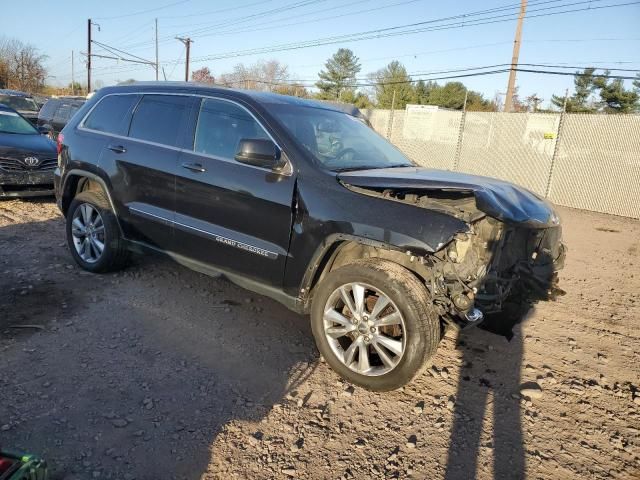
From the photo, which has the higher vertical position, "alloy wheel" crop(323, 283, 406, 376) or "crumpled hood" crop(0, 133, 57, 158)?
"crumpled hood" crop(0, 133, 57, 158)

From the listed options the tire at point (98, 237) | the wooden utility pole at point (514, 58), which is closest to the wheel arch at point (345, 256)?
the tire at point (98, 237)

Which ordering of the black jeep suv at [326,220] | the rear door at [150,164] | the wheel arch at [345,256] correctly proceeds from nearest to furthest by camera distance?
the black jeep suv at [326,220] < the wheel arch at [345,256] < the rear door at [150,164]

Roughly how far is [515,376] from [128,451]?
2.66 metres

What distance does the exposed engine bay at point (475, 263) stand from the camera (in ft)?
9.95

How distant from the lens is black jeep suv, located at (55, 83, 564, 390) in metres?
3.06

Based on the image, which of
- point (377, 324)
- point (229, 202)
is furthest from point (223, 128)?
point (377, 324)

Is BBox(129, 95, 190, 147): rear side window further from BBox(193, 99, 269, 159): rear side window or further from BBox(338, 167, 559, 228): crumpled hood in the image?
BBox(338, 167, 559, 228): crumpled hood

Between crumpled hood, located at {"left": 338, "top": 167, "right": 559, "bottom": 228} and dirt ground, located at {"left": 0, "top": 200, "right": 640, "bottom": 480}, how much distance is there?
1.19 m

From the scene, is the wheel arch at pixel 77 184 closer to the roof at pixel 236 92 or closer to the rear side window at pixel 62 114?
the roof at pixel 236 92

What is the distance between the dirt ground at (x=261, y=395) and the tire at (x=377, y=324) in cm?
17

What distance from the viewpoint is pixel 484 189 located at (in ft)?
10.4

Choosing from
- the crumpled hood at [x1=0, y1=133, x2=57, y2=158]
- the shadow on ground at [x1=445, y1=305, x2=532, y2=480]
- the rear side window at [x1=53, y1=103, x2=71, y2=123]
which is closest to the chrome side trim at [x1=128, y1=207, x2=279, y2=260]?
the shadow on ground at [x1=445, y1=305, x2=532, y2=480]

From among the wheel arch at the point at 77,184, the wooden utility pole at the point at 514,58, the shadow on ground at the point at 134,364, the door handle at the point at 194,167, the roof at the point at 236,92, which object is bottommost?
the shadow on ground at the point at 134,364

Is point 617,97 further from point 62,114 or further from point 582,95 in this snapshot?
point 62,114
